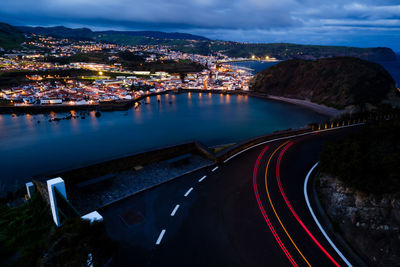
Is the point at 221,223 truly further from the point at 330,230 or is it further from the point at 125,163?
the point at 125,163

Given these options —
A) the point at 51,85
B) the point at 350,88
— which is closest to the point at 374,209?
the point at 350,88

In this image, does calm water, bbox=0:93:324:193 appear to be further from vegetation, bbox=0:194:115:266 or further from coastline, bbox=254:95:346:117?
vegetation, bbox=0:194:115:266

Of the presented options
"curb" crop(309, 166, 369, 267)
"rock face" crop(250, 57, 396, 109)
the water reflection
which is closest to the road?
"curb" crop(309, 166, 369, 267)

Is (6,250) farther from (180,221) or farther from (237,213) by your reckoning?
(237,213)

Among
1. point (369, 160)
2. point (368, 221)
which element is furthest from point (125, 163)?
point (369, 160)

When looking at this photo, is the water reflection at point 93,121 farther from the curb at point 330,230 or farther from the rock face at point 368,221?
the rock face at point 368,221
